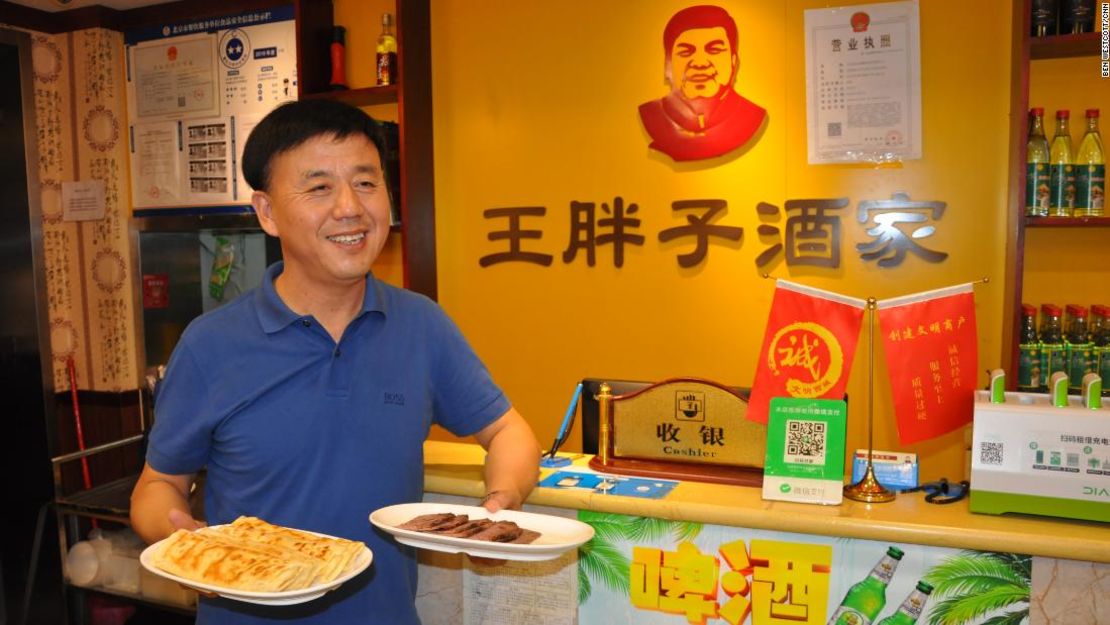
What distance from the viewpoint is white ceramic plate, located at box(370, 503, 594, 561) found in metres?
1.32

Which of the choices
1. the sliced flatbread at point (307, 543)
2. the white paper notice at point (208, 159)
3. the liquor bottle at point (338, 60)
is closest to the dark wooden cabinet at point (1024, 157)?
the sliced flatbread at point (307, 543)

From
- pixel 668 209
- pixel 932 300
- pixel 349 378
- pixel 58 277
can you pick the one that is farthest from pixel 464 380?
pixel 58 277

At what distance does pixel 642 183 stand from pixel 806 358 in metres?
1.72

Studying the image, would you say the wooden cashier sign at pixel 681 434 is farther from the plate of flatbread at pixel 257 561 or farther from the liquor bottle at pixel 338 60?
the liquor bottle at pixel 338 60

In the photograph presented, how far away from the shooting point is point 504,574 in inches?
74.2

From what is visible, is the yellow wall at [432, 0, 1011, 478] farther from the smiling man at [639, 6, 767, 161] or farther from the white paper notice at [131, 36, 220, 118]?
the white paper notice at [131, 36, 220, 118]

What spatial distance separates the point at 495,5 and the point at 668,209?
113cm

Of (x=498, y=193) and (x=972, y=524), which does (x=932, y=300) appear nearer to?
(x=972, y=524)

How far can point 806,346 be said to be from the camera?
1812mm

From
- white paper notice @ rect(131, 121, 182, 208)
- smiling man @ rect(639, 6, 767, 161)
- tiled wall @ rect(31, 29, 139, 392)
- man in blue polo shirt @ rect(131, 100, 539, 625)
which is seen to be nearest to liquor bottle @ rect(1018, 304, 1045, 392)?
smiling man @ rect(639, 6, 767, 161)

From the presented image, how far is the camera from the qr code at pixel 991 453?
64.0 inches

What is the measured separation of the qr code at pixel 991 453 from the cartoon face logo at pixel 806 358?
0.98 feet

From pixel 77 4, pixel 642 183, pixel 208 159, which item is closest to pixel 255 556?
pixel 642 183

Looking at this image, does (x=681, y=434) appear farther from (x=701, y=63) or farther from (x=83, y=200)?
Result: (x=83, y=200)
